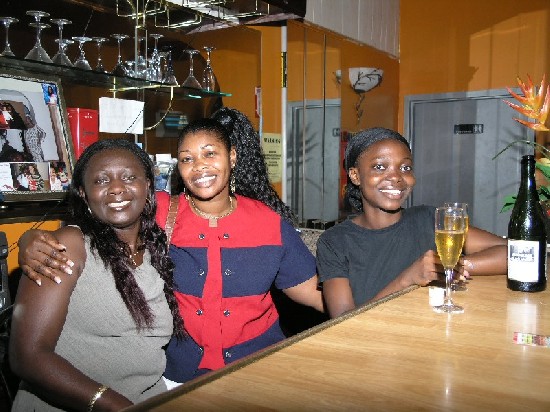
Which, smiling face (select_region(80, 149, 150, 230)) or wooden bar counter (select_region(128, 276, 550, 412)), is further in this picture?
smiling face (select_region(80, 149, 150, 230))

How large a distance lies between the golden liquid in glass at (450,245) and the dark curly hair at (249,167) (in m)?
0.90

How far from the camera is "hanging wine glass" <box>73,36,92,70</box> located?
239 centimetres

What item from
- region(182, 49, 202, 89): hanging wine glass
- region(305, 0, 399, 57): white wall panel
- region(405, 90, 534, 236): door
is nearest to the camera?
region(182, 49, 202, 89): hanging wine glass

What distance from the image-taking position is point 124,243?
1.52 m

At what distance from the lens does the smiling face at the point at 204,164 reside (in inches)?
68.2

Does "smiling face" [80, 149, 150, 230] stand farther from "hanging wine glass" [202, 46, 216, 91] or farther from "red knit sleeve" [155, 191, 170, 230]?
"hanging wine glass" [202, 46, 216, 91]

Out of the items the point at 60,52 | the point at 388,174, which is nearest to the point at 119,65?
the point at 60,52

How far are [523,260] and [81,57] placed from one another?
1989 millimetres

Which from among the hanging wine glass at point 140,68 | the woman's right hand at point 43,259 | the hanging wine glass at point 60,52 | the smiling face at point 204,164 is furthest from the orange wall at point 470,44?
the woman's right hand at point 43,259

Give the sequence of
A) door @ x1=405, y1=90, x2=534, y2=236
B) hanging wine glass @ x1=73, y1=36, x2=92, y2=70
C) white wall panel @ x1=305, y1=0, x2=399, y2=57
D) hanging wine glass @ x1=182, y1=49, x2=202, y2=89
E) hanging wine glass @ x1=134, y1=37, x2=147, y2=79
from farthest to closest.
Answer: door @ x1=405, y1=90, x2=534, y2=236
white wall panel @ x1=305, y1=0, x2=399, y2=57
hanging wine glass @ x1=182, y1=49, x2=202, y2=89
hanging wine glass @ x1=134, y1=37, x2=147, y2=79
hanging wine glass @ x1=73, y1=36, x2=92, y2=70

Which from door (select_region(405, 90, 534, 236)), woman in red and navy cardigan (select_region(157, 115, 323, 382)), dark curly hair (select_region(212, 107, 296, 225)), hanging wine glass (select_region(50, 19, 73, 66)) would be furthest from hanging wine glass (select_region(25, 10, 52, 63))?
door (select_region(405, 90, 534, 236))

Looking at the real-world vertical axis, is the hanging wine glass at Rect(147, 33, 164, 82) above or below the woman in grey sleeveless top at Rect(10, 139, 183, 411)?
above

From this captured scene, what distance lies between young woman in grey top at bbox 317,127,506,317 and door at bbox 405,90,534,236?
3.67 m

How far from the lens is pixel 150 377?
142 centimetres
